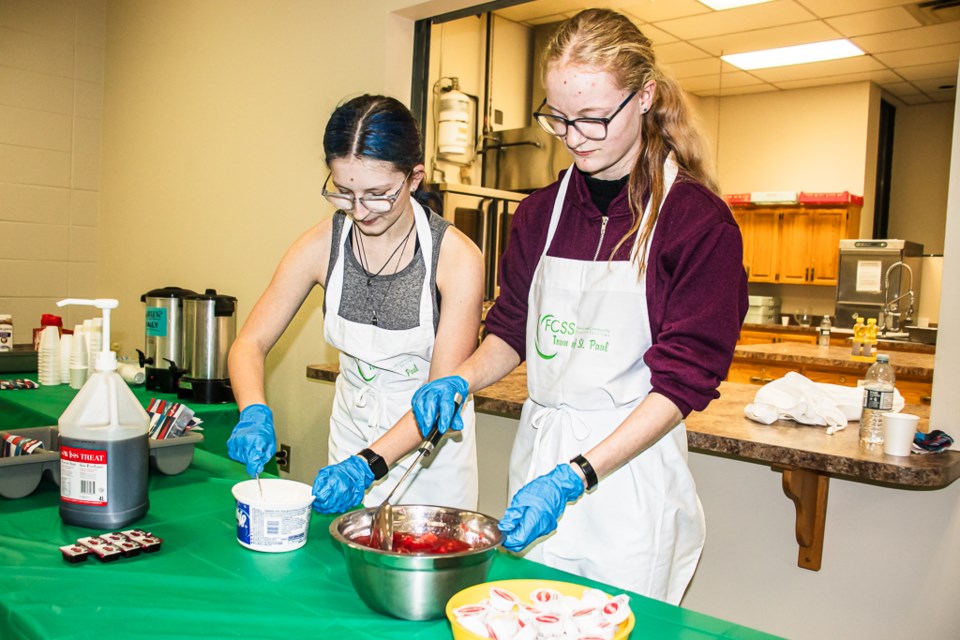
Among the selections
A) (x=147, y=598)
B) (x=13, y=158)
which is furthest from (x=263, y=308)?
(x=13, y=158)

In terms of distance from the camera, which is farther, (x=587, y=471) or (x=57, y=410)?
(x=57, y=410)

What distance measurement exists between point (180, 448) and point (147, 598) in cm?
68

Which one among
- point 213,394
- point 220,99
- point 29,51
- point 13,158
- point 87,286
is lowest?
point 213,394

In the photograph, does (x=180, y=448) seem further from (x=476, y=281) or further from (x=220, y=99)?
(x=220, y=99)

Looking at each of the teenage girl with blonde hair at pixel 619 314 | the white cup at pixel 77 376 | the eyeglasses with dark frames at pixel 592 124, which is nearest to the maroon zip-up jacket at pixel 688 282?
the teenage girl with blonde hair at pixel 619 314

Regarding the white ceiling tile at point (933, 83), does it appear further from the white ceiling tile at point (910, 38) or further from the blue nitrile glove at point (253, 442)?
the blue nitrile glove at point (253, 442)

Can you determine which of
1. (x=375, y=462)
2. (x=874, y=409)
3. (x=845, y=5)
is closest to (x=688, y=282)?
(x=375, y=462)

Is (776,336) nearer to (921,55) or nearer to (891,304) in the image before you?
(891,304)

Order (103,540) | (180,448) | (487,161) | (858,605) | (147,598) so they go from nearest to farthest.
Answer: (147,598) → (103,540) → (180,448) → (858,605) → (487,161)

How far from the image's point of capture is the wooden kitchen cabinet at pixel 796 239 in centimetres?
711

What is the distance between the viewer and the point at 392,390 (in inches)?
72.0

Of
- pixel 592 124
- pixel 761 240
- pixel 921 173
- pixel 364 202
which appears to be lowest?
pixel 364 202

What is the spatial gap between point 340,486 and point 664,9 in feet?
15.8

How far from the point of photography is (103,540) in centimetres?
123
